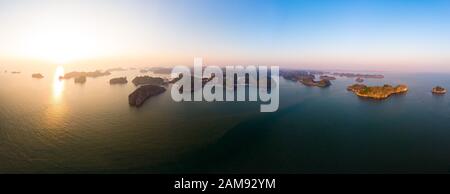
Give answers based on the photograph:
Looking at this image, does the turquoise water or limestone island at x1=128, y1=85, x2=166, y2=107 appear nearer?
the turquoise water

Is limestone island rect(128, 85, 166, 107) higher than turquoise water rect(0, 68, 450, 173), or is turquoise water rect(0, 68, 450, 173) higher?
limestone island rect(128, 85, 166, 107)

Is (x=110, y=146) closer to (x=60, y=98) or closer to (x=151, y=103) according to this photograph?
(x=151, y=103)

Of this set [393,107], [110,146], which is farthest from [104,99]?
[393,107]

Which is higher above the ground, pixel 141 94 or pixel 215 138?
pixel 141 94

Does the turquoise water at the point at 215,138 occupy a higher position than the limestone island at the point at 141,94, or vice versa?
the limestone island at the point at 141,94

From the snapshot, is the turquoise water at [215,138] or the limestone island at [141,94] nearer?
the turquoise water at [215,138]
